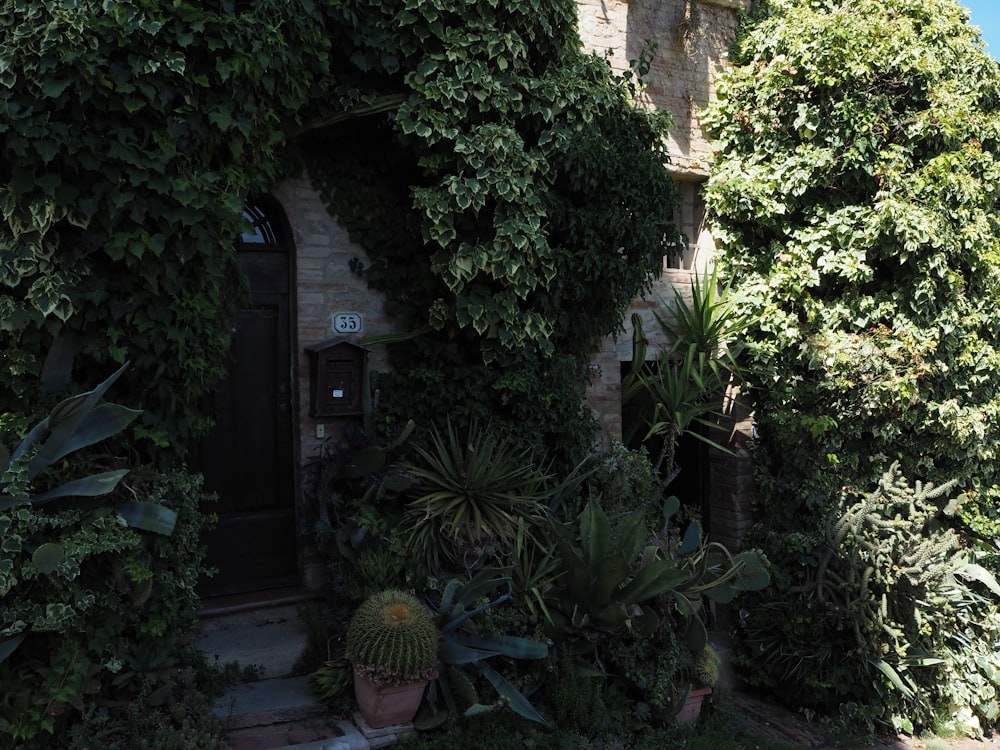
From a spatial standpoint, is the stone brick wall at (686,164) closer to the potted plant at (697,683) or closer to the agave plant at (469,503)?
the agave plant at (469,503)

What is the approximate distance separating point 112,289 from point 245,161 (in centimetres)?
107

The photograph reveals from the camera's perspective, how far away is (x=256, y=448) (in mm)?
5785

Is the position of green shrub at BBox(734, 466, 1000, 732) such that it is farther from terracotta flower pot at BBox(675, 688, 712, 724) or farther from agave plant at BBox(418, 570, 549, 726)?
agave plant at BBox(418, 570, 549, 726)

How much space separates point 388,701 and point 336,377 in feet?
7.50

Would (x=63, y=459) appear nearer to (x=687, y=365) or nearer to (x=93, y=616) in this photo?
(x=93, y=616)

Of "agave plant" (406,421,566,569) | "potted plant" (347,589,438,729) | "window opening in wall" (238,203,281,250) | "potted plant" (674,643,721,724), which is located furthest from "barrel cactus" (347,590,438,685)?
"window opening in wall" (238,203,281,250)

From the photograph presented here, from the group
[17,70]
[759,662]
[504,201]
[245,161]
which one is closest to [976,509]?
[759,662]

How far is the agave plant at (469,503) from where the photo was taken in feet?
17.3

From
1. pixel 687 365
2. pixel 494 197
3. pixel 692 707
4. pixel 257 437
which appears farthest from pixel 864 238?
pixel 257 437

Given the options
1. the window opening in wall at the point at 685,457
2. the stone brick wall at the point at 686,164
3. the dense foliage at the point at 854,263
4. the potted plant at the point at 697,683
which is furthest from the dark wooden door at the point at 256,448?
the dense foliage at the point at 854,263

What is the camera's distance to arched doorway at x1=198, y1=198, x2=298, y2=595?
5656mm

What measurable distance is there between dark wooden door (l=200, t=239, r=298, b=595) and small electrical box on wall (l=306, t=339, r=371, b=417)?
0.91ft

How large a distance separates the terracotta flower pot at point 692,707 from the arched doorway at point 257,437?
2800mm

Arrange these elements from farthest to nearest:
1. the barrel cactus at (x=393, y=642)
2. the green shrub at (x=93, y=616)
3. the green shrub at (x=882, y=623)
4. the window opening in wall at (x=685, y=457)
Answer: the window opening in wall at (x=685, y=457)
the green shrub at (x=882, y=623)
the barrel cactus at (x=393, y=642)
the green shrub at (x=93, y=616)
